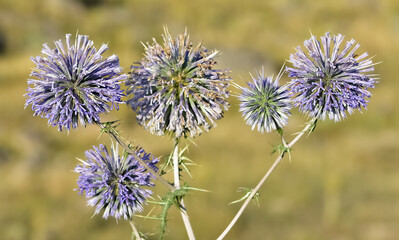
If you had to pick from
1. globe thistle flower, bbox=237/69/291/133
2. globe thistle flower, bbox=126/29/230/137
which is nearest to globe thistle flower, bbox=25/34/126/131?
globe thistle flower, bbox=126/29/230/137

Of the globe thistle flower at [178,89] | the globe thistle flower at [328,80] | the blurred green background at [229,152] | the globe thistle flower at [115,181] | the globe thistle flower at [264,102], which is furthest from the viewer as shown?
the blurred green background at [229,152]

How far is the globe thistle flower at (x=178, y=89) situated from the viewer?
3.86m

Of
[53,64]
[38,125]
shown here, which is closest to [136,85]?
[53,64]

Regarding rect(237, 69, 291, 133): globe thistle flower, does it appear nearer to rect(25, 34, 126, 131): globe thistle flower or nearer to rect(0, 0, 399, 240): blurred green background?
rect(25, 34, 126, 131): globe thistle flower

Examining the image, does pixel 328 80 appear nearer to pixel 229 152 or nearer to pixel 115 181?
pixel 115 181

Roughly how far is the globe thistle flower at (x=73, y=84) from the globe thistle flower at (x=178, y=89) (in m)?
0.28

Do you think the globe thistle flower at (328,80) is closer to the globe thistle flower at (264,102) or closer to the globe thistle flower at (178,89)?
the globe thistle flower at (264,102)

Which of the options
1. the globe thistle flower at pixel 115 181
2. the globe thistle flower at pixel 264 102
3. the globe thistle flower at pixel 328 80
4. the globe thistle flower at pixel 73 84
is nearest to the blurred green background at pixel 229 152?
the globe thistle flower at pixel 264 102

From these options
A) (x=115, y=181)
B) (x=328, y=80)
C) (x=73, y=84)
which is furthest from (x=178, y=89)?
(x=328, y=80)

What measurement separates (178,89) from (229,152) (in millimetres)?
21162

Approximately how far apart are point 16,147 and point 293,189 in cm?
1234

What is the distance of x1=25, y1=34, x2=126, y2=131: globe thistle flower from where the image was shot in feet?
11.8

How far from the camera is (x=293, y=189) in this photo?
74.6 ft

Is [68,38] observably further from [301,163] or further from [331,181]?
[301,163]
